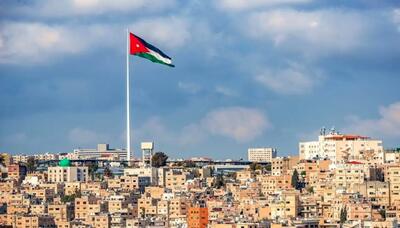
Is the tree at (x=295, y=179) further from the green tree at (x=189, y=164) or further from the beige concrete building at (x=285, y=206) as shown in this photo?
the green tree at (x=189, y=164)

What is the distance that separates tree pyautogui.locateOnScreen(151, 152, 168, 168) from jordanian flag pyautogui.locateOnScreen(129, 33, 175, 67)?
963 centimetres

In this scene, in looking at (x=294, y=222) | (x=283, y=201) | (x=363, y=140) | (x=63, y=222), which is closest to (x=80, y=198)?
(x=63, y=222)

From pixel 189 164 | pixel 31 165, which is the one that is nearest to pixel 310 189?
pixel 189 164

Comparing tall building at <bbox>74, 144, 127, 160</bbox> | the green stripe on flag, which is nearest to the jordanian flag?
the green stripe on flag

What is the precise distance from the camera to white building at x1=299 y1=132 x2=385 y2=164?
7012 centimetres

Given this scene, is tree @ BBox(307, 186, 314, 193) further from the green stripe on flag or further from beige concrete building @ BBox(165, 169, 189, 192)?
the green stripe on flag

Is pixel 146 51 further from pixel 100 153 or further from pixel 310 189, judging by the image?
pixel 100 153

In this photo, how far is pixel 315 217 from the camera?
50.8 metres

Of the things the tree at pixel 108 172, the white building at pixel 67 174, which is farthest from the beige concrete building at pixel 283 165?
the white building at pixel 67 174

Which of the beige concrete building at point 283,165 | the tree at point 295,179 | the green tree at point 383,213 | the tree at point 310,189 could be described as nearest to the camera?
the green tree at point 383,213

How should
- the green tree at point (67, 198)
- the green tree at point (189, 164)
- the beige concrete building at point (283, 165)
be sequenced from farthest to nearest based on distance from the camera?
the green tree at point (189, 164)
the beige concrete building at point (283, 165)
the green tree at point (67, 198)

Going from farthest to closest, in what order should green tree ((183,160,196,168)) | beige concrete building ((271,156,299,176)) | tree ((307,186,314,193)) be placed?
1. green tree ((183,160,196,168))
2. beige concrete building ((271,156,299,176))
3. tree ((307,186,314,193))

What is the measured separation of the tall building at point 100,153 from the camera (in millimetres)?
89012

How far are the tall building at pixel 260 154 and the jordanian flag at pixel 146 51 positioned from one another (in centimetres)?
2209
